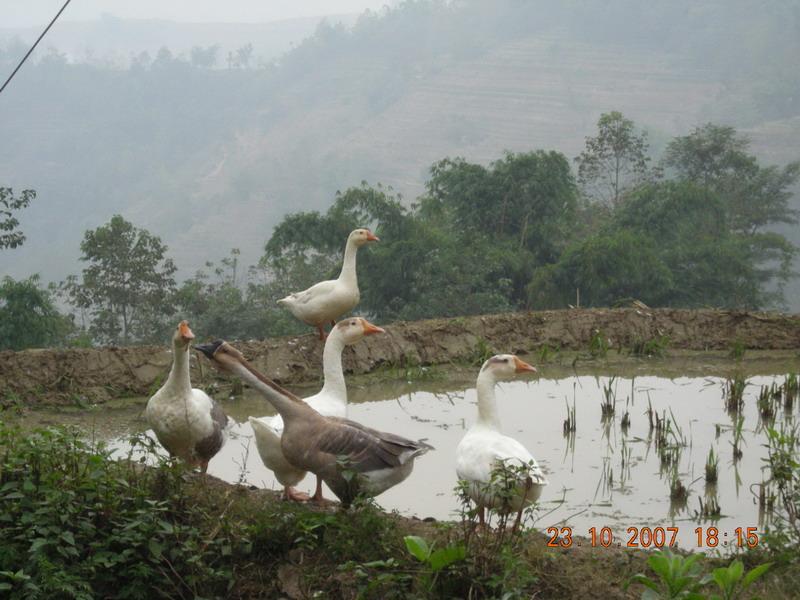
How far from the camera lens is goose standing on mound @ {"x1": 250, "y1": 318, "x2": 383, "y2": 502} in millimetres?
6281

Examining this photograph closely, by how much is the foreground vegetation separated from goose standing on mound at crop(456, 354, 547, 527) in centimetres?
20

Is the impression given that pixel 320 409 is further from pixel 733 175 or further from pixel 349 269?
pixel 733 175

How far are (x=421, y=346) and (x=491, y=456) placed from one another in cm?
595

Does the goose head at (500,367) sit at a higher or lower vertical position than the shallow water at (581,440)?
higher

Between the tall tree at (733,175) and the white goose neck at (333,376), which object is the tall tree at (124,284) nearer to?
the white goose neck at (333,376)

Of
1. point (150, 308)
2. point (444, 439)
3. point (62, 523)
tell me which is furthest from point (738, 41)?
point (62, 523)

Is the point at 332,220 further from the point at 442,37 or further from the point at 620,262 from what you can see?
the point at 442,37

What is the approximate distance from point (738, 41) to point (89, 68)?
115ft

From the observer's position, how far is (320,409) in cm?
719

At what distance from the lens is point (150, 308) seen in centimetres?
1959

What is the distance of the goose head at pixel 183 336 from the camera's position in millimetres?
6725

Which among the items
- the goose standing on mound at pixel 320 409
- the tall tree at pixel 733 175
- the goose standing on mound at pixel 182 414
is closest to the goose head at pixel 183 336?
the goose standing on mound at pixel 182 414

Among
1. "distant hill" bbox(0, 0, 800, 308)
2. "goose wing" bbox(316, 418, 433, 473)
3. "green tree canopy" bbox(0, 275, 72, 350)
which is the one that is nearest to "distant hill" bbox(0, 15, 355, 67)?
"distant hill" bbox(0, 0, 800, 308)

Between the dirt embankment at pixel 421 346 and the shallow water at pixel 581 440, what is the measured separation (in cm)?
62
